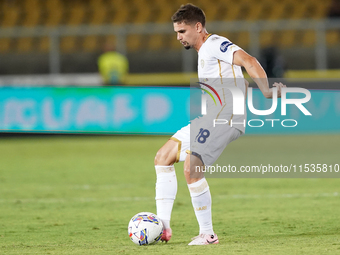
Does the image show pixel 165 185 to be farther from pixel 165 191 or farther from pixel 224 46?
pixel 224 46

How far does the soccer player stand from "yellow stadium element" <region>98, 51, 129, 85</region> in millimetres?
9860

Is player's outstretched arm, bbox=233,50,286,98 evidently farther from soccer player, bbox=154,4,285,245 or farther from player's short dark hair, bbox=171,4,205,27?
player's short dark hair, bbox=171,4,205,27

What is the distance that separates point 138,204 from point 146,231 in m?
2.35

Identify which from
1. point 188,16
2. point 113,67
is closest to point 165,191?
point 188,16

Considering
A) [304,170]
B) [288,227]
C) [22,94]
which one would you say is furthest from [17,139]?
[288,227]

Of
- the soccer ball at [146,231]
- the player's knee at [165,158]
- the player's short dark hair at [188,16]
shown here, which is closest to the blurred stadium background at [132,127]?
the soccer ball at [146,231]

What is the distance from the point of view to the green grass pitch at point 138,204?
475cm

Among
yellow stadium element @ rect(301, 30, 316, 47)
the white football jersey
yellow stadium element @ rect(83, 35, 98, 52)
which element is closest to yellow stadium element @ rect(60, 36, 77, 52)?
yellow stadium element @ rect(83, 35, 98, 52)

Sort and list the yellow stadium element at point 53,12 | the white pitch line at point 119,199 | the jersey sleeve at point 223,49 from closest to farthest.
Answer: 1. the jersey sleeve at point 223,49
2. the white pitch line at point 119,199
3. the yellow stadium element at point 53,12

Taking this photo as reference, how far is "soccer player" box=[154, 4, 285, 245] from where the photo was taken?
4.64 m

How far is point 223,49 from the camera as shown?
454 centimetres

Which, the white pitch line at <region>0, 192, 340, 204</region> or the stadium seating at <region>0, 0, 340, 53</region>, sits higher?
the stadium seating at <region>0, 0, 340, 53</region>

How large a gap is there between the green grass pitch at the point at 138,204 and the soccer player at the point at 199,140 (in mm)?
267

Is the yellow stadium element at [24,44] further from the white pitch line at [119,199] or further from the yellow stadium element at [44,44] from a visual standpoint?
the white pitch line at [119,199]
